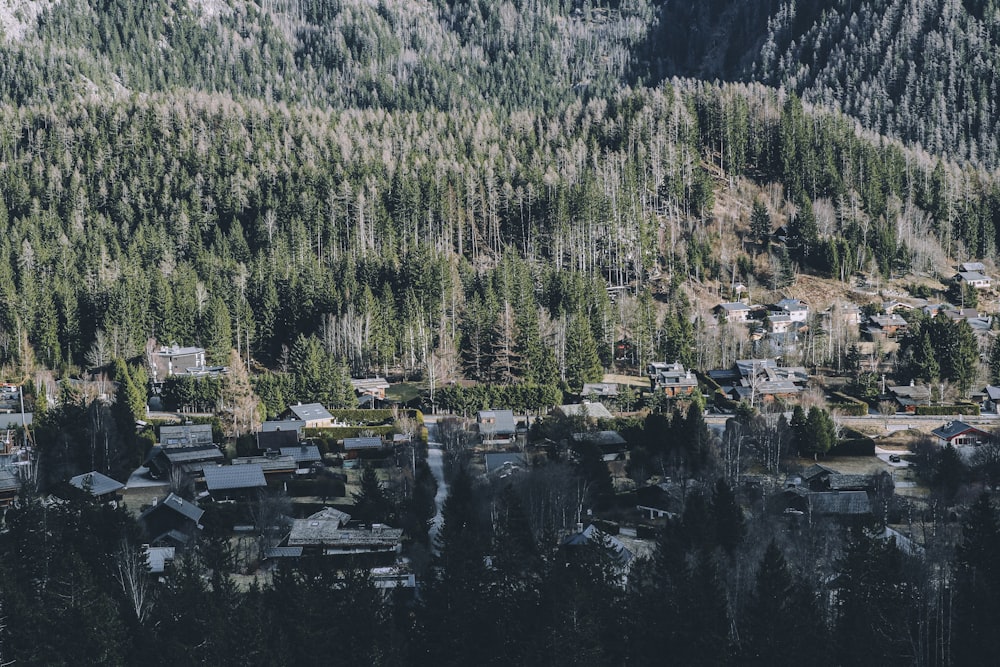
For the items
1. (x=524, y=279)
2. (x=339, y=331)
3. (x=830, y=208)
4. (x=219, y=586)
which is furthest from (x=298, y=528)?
(x=830, y=208)

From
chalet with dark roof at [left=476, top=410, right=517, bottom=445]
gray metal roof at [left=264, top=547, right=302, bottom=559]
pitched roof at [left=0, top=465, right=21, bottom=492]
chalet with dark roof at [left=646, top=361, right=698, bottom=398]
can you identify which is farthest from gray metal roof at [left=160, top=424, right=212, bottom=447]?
chalet with dark roof at [left=646, top=361, right=698, bottom=398]

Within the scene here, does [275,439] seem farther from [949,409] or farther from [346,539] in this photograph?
[949,409]

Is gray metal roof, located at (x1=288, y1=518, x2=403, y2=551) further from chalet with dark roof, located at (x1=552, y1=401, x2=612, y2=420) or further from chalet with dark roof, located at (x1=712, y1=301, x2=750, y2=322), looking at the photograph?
chalet with dark roof, located at (x1=712, y1=301, x2=750, y2=322)

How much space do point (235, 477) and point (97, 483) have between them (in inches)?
243

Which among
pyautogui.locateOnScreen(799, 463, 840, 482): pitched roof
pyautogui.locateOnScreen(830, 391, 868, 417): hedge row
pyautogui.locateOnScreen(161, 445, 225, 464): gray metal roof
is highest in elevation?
pyautogui.locateOnScreen(830, 391, 868, 417): hedge row

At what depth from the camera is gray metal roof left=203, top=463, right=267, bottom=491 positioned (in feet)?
179

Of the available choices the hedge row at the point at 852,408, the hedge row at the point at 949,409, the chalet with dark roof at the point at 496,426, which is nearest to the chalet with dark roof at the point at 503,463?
the chalet with dark roof at the point at 496,426

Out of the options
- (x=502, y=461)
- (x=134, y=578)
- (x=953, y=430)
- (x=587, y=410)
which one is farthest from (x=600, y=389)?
(x=134, y=578)

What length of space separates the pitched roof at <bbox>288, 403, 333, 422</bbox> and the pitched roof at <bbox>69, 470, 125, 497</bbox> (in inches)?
514

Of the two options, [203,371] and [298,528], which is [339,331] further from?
[298,528]

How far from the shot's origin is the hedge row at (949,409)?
69500mm

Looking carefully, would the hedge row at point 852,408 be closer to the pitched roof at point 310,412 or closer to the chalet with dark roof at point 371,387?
the chalet with dark roof at point 371,387

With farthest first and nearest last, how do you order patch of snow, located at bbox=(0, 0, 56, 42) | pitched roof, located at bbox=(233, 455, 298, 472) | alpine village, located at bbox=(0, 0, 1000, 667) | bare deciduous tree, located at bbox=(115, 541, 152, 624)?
patch of snow, located at bbox=(0, 0, 56, 42)
pitched roof, located at bbox=(233, 455, 298, 472)
bare deciduous tree, located at bbox=(115, 541, 152, 624)
alpine village, located at bbox=(0, 0, 1000, 667)

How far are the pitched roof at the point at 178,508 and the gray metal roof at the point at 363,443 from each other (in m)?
12.3
